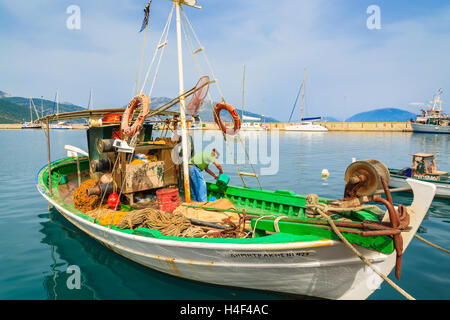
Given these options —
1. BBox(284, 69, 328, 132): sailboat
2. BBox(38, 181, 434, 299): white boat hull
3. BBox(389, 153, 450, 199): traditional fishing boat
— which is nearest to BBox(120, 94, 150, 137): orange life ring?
BBox(38, 181, 434, 299): white boat hull

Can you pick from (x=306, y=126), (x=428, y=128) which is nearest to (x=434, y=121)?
→ (x=428, y=128)

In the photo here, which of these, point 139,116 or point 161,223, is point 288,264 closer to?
point 161,223

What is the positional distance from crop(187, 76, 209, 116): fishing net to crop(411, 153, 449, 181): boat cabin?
1271 cm

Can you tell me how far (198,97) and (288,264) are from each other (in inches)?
210

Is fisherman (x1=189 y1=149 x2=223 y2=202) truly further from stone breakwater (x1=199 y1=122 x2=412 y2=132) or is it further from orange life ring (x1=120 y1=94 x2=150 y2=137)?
stone breakwater (x1=199 y1=122 x2=412 y2=132)

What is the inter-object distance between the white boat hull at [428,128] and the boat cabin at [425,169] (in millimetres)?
56409

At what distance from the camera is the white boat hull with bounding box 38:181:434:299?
3887mm

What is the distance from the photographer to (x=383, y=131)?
221ft

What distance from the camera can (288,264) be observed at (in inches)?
166

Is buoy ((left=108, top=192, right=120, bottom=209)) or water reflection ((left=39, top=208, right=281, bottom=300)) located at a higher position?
buoy ((left=108, top=192, right=120, bottom=209))

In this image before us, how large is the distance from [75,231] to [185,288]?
537cm

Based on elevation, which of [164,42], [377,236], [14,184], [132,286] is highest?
[164,42]

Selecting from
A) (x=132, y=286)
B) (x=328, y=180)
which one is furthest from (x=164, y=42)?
(x=328, y=180)

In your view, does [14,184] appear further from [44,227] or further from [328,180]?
[328,180]
